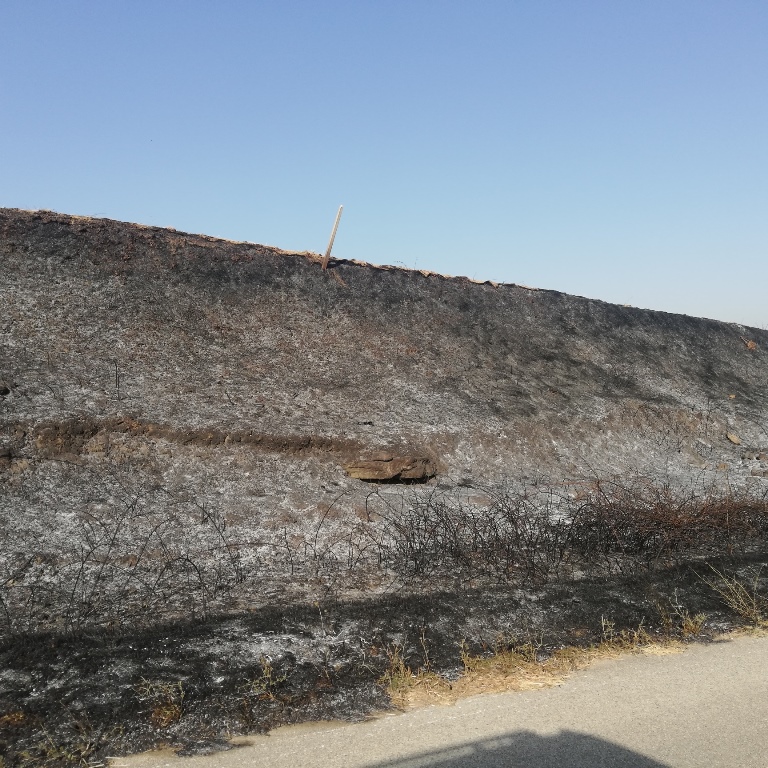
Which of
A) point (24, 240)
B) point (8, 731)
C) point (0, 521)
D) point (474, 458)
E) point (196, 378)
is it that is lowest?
point (8, 731)

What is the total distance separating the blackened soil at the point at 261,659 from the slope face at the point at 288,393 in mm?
1242

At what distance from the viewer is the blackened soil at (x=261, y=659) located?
5.72 metres

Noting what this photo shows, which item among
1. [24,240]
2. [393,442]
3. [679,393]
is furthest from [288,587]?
[679,393]

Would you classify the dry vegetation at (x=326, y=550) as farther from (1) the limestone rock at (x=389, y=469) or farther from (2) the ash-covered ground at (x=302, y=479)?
(1) the limestone rock at (x=389, y=469)

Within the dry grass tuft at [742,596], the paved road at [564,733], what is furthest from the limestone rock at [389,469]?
the paved road at [564,733]

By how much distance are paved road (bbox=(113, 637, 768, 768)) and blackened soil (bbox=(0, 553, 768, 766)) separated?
343mm

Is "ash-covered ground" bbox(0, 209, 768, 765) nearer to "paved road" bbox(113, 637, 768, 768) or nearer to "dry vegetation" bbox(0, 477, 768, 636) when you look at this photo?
→ "dry vegetation" bbox(0, 477, 768, 636)

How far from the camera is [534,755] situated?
5.33 meters

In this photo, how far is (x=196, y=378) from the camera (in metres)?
13.9

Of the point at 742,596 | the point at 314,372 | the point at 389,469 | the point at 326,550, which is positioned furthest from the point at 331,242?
the point at 742,596

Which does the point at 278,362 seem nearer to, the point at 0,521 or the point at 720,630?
the point at 0,521

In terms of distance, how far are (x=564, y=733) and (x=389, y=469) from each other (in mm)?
7148

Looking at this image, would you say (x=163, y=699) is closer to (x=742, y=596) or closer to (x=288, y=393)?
(x=742, y=596)

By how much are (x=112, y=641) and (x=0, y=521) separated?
365 cm
